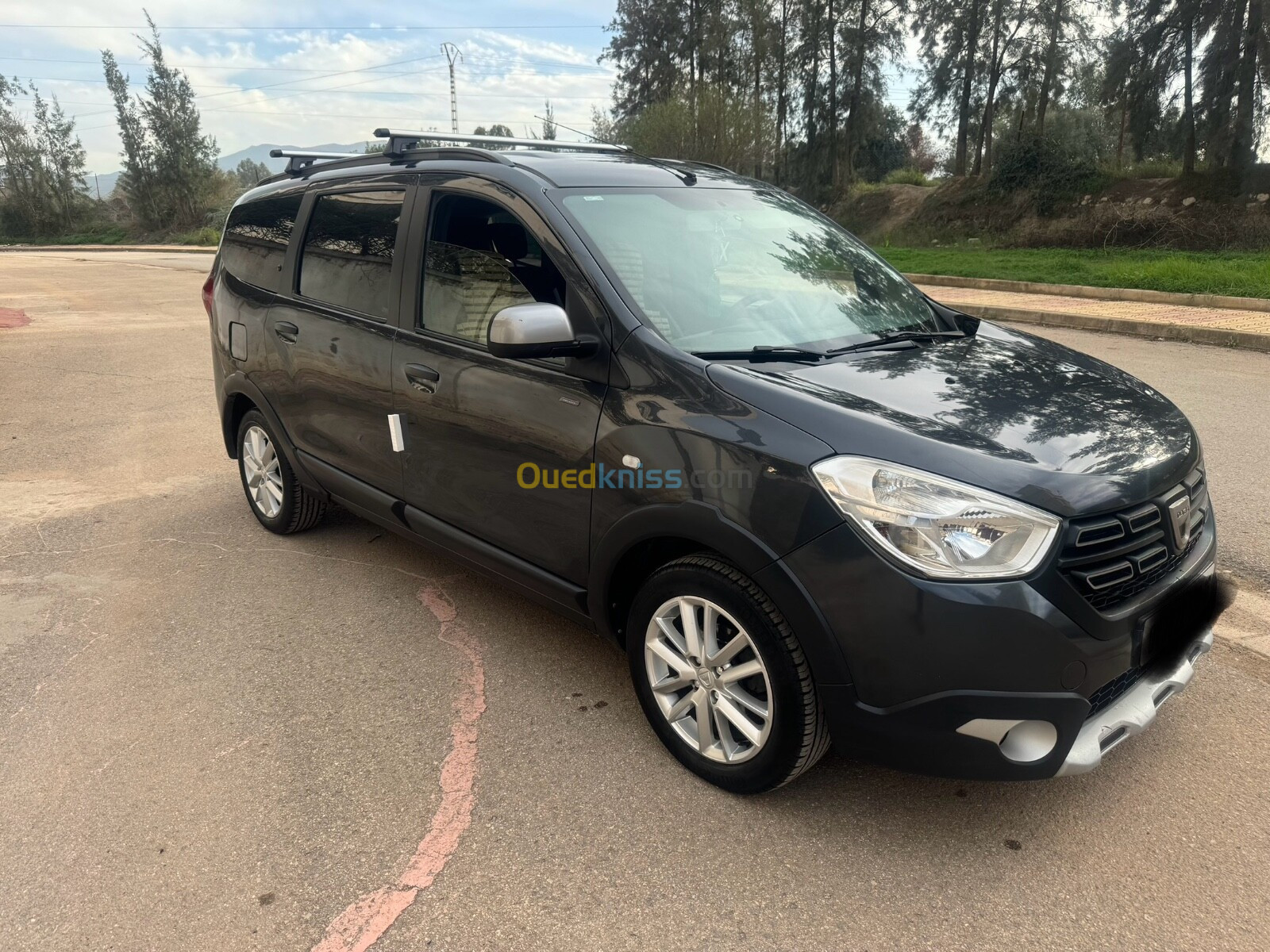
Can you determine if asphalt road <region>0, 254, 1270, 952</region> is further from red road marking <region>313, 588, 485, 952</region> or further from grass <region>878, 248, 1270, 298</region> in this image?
grass <region>878, 248, 1270, 298</region>

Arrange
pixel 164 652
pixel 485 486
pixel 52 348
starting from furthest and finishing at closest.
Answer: pixel 52 348 → pixel 164 652 → pixel 485 486

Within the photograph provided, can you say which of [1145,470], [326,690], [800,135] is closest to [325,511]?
[326,690]

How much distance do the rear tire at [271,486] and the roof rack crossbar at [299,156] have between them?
1319 millimetres

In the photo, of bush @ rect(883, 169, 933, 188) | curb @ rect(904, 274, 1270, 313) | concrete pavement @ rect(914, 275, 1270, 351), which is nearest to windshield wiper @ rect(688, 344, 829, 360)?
concrete pavement @ rect(914, 275, 1270, 351)

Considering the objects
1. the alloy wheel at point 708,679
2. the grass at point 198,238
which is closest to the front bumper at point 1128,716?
the alloy wheel at point 708,679

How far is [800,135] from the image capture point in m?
37.2

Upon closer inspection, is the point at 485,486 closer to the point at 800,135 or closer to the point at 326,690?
the point at 326,690

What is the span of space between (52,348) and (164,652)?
400 inches

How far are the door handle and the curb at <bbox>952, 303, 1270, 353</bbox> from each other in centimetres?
730

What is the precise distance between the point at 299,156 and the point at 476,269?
2.10 meters

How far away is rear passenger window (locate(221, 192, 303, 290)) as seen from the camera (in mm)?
4422

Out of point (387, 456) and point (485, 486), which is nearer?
point (485, 486)

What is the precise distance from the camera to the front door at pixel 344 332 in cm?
365

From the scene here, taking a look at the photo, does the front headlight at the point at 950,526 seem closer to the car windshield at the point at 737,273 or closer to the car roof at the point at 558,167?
the car windshield at the point at 737,273
